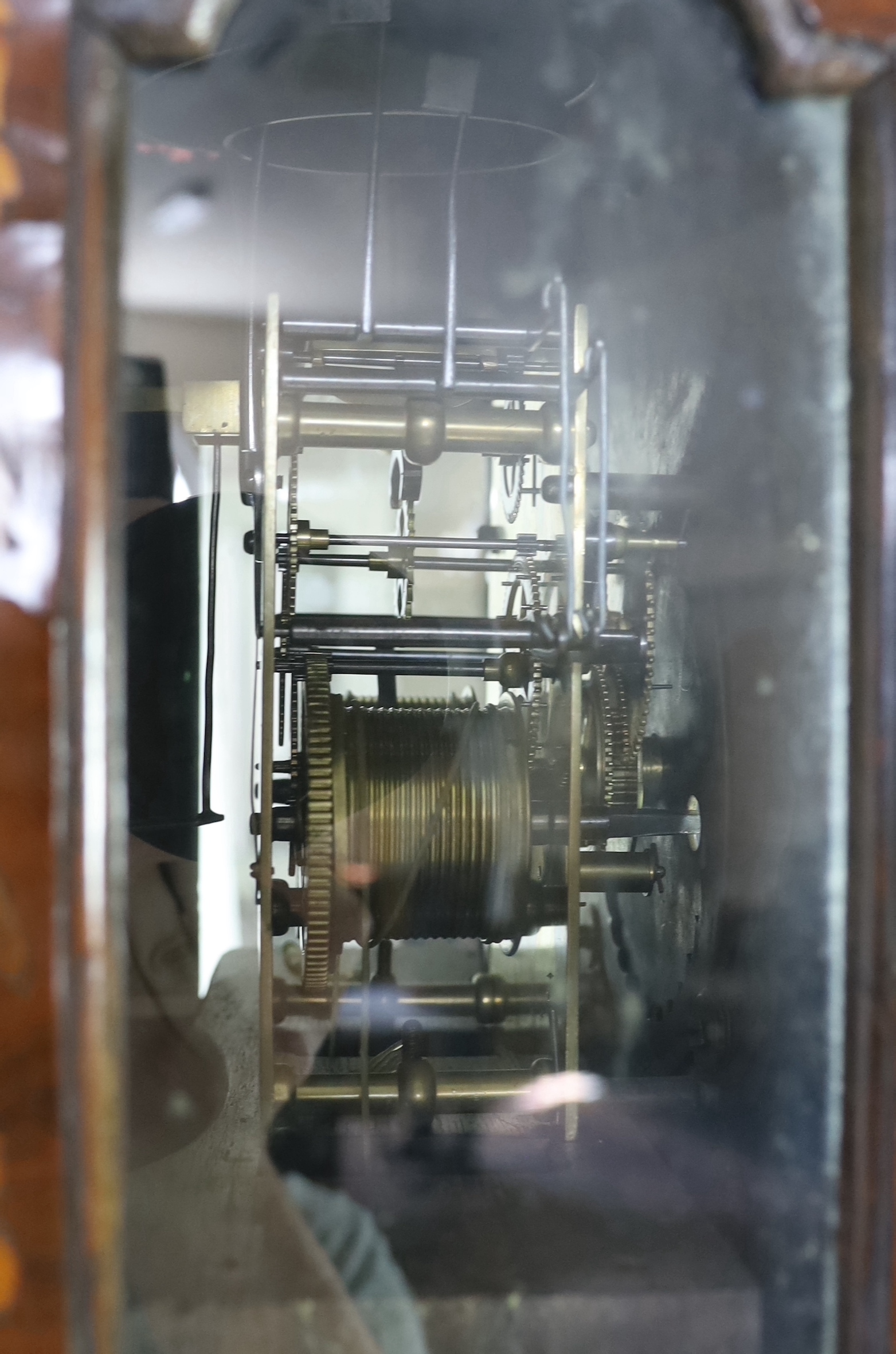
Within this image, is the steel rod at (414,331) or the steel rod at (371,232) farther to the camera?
the steel rod at (414,331)

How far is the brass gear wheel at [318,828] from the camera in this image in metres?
1.41

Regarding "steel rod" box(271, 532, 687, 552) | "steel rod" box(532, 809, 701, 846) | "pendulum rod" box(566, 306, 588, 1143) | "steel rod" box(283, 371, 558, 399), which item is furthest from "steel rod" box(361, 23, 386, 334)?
"steel rod" box(532, 809, 701, 846)

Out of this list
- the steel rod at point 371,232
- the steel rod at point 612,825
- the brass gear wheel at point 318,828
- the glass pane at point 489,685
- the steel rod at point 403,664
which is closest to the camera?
the glass pane at point 489,685

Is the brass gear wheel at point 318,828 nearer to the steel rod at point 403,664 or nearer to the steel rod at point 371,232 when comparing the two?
the steel rod at point 403,664

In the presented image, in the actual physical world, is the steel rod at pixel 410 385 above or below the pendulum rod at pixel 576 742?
above

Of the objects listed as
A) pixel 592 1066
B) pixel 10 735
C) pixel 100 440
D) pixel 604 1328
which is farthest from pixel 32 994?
pixel 592 1066

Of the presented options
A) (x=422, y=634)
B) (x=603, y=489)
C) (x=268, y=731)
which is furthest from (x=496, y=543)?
(x=268, y=731)

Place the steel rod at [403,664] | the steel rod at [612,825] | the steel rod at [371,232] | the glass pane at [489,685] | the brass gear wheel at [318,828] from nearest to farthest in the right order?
the glass pane at [489,685]
the steel rod at [371,232]
the brass gear wheel at [318,828]
the steel rod at [612,825]
the steel rod at [403,664]

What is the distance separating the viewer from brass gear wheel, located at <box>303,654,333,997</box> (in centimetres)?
141

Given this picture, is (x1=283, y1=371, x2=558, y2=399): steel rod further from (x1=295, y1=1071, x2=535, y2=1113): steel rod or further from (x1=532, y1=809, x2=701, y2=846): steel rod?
(x1=295, y1=1071, x2=535, y2=1113): steel rod

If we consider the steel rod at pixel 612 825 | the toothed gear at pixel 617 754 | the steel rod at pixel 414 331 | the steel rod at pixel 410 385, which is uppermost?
the steel rod at pixel 414 331

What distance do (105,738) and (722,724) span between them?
2.81 feet

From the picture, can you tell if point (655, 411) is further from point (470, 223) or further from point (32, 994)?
point (32, 994)

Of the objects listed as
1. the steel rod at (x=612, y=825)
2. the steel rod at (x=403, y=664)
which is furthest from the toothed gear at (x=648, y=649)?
the steel rod at (x=403, y=664)
